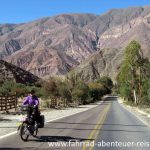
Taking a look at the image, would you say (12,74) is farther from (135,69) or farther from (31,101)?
(31,101)

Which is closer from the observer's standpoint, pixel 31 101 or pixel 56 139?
pixel 31 101

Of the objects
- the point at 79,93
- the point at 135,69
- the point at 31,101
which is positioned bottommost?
the point at 31,101

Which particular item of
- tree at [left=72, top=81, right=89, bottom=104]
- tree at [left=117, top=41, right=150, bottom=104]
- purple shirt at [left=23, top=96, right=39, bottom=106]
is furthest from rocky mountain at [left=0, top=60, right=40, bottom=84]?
purple shirt at [left=23, top=96, right=39, bottom=106]

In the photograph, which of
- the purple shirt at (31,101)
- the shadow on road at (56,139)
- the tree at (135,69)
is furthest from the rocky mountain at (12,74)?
the purple shirt at (31,101)

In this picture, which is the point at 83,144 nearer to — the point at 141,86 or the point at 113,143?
the point at 113,143

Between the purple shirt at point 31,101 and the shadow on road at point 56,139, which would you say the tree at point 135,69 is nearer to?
the shadow on road at point 56,139

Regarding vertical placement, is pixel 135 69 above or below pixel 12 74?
below

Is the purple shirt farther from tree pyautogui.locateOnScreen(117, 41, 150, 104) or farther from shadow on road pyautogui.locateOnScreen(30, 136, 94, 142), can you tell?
tree pyautogui.locateOnScreen(117, 41, 150, 104)

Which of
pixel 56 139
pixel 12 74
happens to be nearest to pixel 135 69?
pixel 12 74

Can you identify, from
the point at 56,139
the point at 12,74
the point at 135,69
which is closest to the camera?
the point at 56,139

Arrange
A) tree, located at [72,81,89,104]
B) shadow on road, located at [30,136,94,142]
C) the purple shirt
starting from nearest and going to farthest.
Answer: the purple shirt, shadow on road, located at [30,136,94,142], tree, located at [72,81,89,104]

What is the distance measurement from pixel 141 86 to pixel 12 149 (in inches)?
2775

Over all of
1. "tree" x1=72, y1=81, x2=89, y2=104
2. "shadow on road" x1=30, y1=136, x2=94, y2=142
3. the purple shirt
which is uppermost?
"tree" x1=72, y1=81, x2=89, y2=104

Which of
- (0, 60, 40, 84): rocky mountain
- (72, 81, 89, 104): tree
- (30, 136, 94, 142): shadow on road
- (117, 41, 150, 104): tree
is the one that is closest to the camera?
(30, 136, 94, 142): shadow on road
